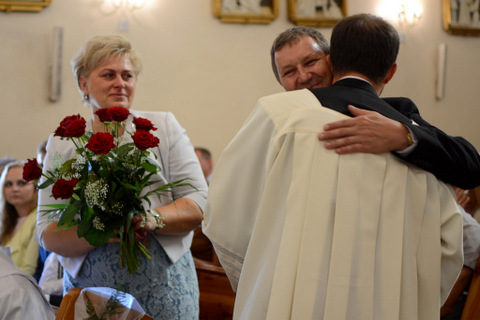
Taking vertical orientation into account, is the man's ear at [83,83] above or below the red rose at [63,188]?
above

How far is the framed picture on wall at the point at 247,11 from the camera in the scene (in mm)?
7410

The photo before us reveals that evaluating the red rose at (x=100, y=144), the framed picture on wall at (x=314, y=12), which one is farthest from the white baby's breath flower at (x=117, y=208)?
the framed picture on wall at (x=314, y=12)

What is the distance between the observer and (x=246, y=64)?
7.55m

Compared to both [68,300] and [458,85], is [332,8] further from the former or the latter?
[68,300]

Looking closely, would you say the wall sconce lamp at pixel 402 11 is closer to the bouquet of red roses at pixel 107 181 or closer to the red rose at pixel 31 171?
the bouquet of red roses at pixel 107 181

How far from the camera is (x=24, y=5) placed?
6918 mm

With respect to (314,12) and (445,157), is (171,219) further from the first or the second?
(314,12)

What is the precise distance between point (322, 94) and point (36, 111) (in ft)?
19.6

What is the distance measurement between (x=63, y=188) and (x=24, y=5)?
5641 mm

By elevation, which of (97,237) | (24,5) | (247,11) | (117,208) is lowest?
(97,237)

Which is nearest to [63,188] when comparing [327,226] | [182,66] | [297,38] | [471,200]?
[327,226]

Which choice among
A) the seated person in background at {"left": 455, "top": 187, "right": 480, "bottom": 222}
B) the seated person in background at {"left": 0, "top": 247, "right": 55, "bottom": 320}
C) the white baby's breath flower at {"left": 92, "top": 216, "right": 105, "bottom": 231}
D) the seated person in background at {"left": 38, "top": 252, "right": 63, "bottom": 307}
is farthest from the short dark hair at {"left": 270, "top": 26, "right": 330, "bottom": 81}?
the seated person in background at {"left": 455, "top": 187, "right": 480, "bottom": 222}

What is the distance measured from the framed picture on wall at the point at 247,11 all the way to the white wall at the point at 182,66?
0.10 meters

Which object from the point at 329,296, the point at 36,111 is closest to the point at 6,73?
the point at 36,111
